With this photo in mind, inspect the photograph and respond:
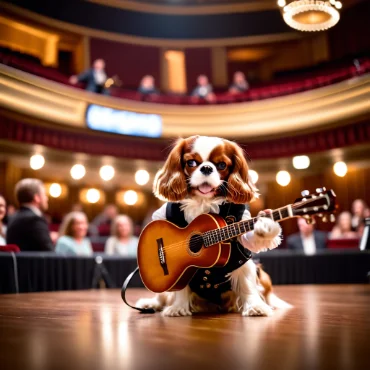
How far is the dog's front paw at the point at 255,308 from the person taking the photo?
199cm

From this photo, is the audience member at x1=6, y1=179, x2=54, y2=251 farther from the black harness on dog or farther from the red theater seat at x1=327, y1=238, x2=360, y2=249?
the red theater seat at x1=327, y1=238, x2=360, y2=249

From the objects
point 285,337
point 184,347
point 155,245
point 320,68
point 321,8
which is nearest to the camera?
point 184,347

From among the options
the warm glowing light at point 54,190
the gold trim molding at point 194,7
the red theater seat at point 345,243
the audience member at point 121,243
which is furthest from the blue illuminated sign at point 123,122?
the gold trim molding at point 194,7

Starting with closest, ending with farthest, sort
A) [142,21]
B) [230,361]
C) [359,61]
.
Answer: [230,361] < [359,61] < [142,21]

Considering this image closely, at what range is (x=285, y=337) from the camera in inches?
56.2

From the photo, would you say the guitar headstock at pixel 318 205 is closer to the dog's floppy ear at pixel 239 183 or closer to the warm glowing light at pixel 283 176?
the dog's floppy ear at pixel 239 183

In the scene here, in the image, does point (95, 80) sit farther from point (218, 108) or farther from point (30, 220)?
point (30, 220)

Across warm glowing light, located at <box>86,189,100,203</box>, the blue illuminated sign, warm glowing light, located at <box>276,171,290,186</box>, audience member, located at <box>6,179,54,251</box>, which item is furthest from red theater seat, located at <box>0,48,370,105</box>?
audience member, located at <box>6,179,54,251</box>

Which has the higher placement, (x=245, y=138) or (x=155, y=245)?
(x=245, y=138)

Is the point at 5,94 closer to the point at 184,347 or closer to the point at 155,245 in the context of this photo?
the point at 155,245

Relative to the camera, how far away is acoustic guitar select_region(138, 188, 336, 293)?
1.94 meters

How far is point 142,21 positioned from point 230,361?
1183 centimetres

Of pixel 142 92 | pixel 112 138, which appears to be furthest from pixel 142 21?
pixel 112 138

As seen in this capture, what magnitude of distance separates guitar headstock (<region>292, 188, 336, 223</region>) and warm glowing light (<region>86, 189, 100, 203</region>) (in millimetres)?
9352
